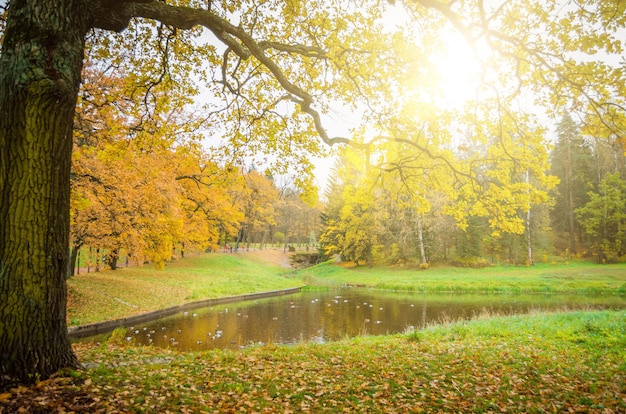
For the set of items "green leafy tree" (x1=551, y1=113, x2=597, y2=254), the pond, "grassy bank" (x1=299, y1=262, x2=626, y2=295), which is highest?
"green leafy tree" (x1=551, y1=113, x2=597, y2=254)

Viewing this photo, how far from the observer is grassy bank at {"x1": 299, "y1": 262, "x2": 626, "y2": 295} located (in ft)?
73.8

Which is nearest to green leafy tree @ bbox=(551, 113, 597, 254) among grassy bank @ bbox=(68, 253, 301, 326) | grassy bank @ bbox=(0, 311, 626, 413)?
grassy bank @ bbox=(68, 253, 301, 326)

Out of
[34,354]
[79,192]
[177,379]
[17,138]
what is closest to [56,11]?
[17,138]

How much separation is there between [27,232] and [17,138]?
1028 mm

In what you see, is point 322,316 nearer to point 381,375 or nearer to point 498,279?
point 381,375

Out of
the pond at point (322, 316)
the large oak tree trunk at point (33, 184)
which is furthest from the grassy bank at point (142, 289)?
the large oak tree trunk at point (33, 184)

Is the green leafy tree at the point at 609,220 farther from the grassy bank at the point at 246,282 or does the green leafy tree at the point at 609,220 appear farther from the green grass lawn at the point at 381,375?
the green grass lawn at the point at 381,375

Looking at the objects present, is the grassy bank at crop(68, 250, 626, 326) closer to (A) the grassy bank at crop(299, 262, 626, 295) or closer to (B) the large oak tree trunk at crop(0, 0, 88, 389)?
(A) the grassy bank at crop(299, 262, 626, 295)

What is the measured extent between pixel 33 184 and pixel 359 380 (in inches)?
208

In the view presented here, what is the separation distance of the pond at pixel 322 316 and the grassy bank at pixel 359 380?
422 centimetres

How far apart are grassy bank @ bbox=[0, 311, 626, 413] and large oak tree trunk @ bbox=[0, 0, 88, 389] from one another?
0.50 m

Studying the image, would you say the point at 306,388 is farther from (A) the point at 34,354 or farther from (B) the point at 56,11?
(B) the point at 56,11

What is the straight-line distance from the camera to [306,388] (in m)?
5.09

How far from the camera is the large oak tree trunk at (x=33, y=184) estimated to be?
3.61 metres
